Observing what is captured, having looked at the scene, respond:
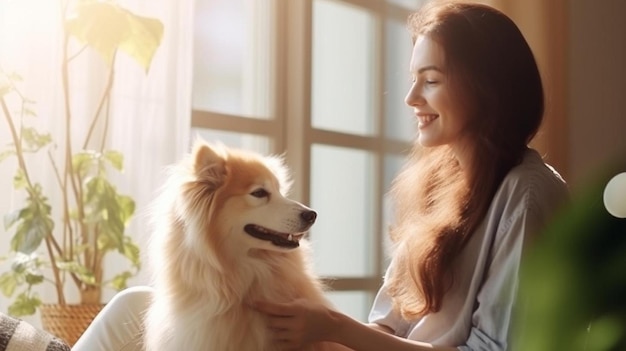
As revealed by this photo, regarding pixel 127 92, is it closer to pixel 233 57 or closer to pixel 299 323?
pixel 233 57

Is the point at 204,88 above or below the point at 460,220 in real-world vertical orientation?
above

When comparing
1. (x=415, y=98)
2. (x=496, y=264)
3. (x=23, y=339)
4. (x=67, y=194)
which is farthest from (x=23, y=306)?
(x=496, y=264)

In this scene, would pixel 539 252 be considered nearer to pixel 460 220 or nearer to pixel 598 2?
pixel 460 220

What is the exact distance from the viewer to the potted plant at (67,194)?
2111 mm

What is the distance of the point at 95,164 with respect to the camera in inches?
94.4

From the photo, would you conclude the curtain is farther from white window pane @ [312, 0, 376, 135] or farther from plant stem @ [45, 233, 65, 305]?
white window pane @ [312, 0, 376, 135]

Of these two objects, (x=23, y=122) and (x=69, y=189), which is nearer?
(x=23, y=122)

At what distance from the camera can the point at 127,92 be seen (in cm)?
256

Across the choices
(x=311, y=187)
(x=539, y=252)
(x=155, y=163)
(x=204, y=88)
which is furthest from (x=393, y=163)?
(x=539, y=252)

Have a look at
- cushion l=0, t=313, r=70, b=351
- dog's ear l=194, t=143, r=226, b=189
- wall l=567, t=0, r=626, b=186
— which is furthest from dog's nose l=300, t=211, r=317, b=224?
wall l=567, t=0, r=626, b=186

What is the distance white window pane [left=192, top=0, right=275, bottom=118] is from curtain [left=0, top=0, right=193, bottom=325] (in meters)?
0.26

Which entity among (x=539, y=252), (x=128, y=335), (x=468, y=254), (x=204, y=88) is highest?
(x=204, y=88)

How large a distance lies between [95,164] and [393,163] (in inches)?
69.2

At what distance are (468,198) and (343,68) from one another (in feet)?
7.22
